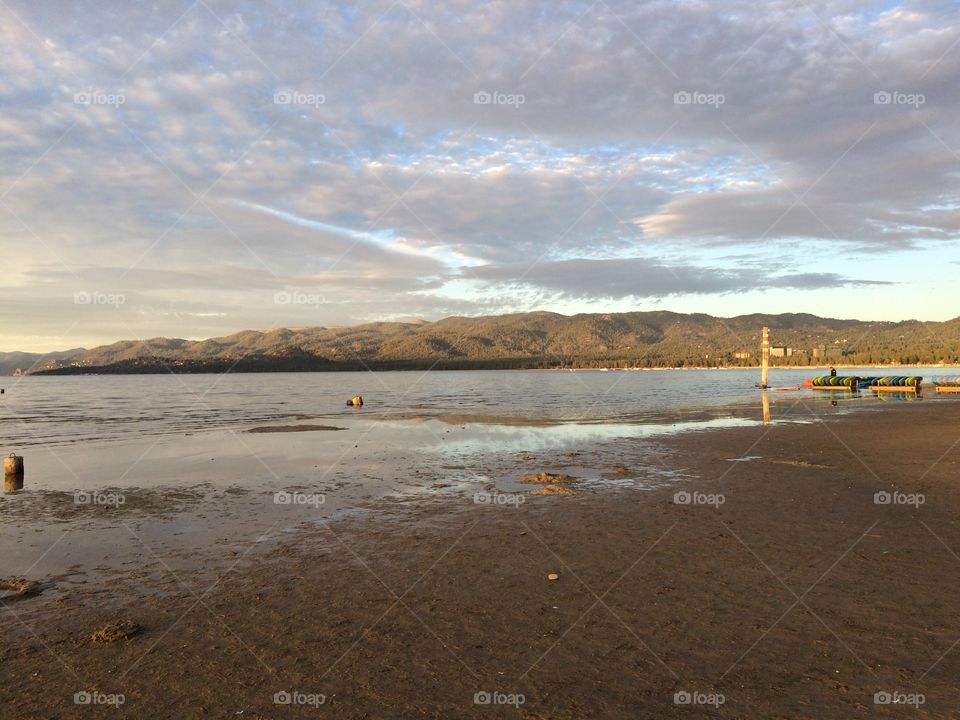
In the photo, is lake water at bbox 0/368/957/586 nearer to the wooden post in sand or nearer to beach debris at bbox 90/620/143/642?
the wooden post in sand

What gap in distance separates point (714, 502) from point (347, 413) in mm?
36973

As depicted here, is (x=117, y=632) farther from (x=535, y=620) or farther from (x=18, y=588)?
(x=535, y=620)

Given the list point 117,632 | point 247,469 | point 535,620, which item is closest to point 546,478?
point 535,620

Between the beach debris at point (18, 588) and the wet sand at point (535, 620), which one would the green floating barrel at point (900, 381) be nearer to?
the wet sand at point (535, 620)

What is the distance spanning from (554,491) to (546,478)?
1.83 metres

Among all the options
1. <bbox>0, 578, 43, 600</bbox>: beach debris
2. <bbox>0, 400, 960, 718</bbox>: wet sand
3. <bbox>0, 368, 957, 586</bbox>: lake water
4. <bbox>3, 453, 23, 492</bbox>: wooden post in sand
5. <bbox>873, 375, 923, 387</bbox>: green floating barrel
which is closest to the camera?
<bbox>0, 400, 960, 718</bbox>: wet sand

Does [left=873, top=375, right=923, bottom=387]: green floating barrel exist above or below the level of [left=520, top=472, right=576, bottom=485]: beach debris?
above

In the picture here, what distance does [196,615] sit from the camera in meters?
8.54

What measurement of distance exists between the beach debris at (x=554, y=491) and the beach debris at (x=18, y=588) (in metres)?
11.1

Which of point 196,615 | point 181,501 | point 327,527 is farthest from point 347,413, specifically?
point 196,615

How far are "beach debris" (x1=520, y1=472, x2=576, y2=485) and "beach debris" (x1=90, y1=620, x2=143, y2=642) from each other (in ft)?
39.0

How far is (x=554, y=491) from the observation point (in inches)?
653

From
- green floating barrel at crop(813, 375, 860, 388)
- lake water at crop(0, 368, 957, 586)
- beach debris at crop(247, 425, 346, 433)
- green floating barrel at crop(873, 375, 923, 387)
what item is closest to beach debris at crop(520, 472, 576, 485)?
lake water at crop(0, 368, 957, 586)

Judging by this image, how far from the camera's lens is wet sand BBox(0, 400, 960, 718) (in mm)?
6238
